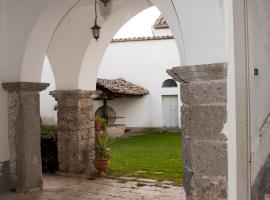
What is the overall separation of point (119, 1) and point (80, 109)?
2280mm

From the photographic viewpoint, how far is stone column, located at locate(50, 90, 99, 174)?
8039 mm

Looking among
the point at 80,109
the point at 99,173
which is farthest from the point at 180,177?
the point at 80,109

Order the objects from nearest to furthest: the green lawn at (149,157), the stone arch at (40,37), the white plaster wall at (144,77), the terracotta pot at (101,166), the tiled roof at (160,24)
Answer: the stone arch at (40,37) → the terracotta pot at (101,166) → the green lawn at (149,157) → the white plaster wall at (144,77) → the tiled roof at (160,24)

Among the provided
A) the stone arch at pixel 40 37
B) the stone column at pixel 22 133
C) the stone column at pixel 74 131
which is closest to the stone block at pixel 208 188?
the stone column at pixel 22 133

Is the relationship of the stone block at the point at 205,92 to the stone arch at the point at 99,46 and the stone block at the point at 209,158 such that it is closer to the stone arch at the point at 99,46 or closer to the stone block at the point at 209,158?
the stone block at the point at 209,158

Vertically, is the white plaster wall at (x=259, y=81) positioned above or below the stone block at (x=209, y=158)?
above

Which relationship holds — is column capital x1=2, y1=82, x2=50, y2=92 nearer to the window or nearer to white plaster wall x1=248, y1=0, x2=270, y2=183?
white plaster wall x1=248, y1=0, x2=270, y2=183

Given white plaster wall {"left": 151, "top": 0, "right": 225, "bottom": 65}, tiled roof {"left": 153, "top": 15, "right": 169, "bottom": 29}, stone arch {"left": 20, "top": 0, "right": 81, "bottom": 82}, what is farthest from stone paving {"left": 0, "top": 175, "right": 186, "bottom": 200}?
tiled roof {"left": 153, "top": 15, "right": 169, "bottom": 29}

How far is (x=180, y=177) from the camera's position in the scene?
7.66m

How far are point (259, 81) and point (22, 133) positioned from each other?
13.3ft

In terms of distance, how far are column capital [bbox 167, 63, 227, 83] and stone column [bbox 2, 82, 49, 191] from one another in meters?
3.00

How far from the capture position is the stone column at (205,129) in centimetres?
369

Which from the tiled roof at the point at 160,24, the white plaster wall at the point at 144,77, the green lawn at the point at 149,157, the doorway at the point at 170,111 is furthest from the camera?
the tiled roof at the point at 160,24

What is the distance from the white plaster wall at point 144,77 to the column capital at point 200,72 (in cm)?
1454
